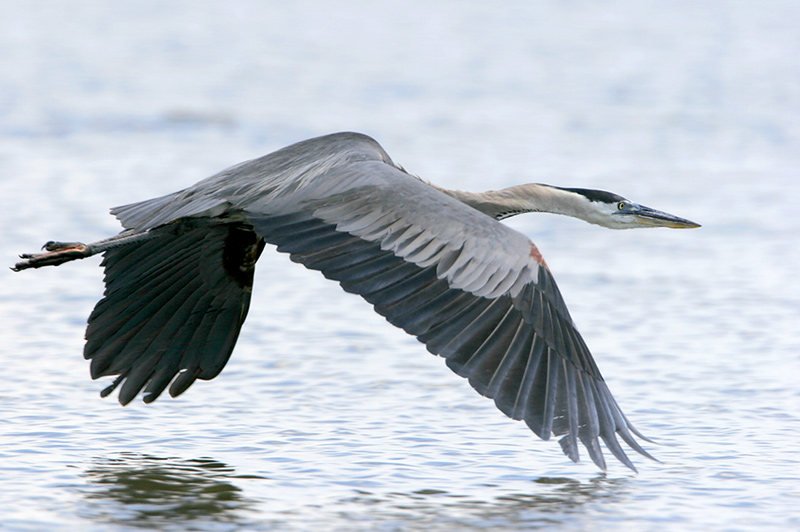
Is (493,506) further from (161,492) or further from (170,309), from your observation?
(170,309)

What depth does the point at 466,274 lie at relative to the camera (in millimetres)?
5285

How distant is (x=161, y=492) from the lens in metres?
5.34

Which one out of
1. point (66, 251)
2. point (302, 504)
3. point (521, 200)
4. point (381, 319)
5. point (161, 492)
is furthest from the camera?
point (381, 319)

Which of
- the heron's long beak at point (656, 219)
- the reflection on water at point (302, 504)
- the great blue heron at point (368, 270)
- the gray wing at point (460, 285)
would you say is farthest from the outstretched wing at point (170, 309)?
the heron's long beak at point (656, 219)

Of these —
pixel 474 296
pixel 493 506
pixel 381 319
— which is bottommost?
pixel 493 506

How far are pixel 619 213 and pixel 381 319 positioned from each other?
6.12 feet

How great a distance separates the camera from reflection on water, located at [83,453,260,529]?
5.04 metres

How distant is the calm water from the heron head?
2.71 ft

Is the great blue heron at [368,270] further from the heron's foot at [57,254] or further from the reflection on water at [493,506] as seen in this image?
the reflection on water at [493,506]

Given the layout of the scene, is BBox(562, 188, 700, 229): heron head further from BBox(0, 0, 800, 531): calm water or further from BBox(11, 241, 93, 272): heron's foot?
BBox(11, 241, 93, 272): heron's foot

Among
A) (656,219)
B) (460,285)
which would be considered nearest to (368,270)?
(460,285)

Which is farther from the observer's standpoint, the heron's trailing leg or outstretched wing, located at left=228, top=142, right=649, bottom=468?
the heron's trailing leg

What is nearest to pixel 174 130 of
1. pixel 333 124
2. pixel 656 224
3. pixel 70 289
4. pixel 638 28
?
pixel 333 124

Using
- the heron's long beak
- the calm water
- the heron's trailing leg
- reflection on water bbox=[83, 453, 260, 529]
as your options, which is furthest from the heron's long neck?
reflection on water bbox=[83, 453, 260, 529]
